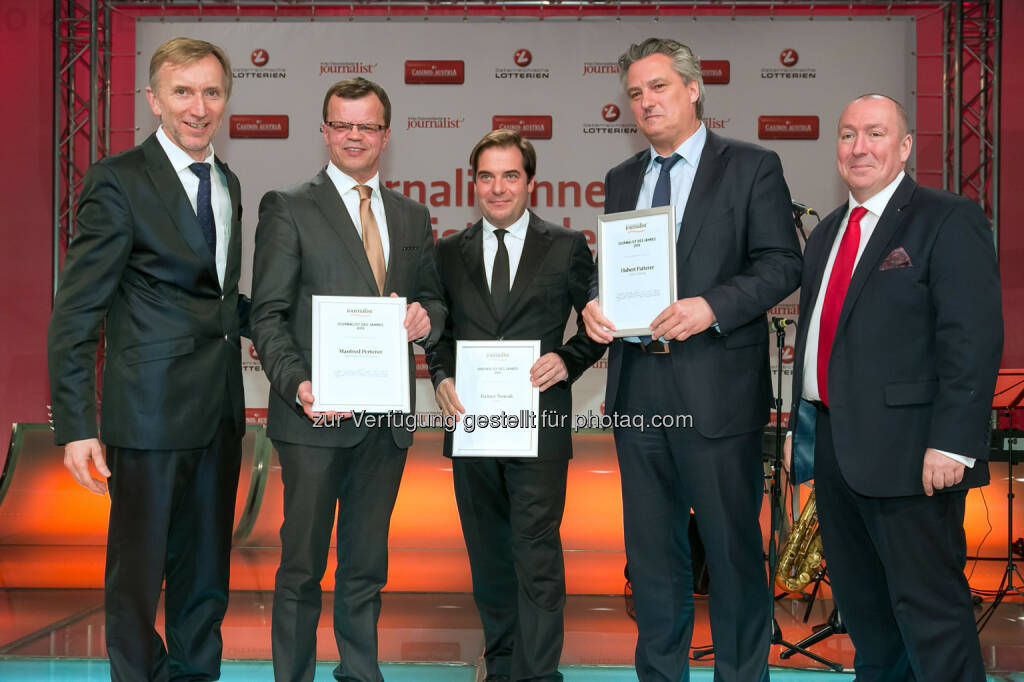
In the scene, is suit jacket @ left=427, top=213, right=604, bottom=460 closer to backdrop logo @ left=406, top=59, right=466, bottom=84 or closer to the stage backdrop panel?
the stage backdrop panel

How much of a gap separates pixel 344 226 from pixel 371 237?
0.36 feet

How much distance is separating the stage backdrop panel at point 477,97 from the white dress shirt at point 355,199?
398 cm

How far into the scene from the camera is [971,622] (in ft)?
8.11

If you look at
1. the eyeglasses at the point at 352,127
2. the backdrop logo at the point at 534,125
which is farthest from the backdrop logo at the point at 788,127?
the eyeglasses at the point at 352,127

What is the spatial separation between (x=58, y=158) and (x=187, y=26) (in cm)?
150

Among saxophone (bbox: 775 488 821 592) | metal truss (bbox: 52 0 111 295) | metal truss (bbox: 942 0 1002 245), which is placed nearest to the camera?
saxophone (bbox: 775 488 821 592)

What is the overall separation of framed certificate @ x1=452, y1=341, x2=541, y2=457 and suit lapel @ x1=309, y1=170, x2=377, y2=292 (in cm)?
49

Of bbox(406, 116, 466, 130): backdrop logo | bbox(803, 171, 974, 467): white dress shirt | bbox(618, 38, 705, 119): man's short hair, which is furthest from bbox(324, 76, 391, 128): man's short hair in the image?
bbox(406, 116, 466, 130): backdrop logo

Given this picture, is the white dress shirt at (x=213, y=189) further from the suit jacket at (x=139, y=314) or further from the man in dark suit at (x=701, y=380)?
the man in dark suit at (x=701, y=380)

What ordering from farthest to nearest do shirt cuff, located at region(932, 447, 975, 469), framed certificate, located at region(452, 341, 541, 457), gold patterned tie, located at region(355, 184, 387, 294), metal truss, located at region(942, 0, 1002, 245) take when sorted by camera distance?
1. metal truss, located at region(942, 0, 1002, 245)
2. framed certificate, located at region(452, 341, 541, 457)
3. gold patterned tie, located at region(355, 184, 387, 294)
4. shirt cuff, located at region(932, 447, 975, 469)

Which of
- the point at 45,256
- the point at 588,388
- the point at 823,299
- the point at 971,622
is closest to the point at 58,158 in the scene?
the point at 45,256

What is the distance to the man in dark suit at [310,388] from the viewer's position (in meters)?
2.75

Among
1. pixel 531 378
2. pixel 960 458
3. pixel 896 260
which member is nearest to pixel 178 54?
pixel 531 378

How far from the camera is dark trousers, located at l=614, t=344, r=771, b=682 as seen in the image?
2.61 metres
